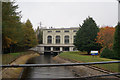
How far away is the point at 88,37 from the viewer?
1287 inches

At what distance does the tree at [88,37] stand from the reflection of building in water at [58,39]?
34225 millimetres

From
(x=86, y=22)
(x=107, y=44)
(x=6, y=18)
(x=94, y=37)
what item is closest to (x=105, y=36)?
(x=107, y=44)

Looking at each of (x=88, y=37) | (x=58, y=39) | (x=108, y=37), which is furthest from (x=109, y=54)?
(x=58, y=39)

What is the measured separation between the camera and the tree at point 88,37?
31891 millimetres

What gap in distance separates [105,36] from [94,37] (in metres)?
4.89

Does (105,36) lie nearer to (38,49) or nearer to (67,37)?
(67,37)

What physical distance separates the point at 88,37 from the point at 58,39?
40382mm

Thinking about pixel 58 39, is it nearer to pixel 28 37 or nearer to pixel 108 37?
pixel 28 37

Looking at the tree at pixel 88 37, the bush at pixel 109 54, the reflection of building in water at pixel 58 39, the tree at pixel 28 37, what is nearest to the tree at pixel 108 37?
the tree at pixel 88 37

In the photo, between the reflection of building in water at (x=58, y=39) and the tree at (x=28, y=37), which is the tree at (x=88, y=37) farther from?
the reflection of building in water at (x=58, y=39)

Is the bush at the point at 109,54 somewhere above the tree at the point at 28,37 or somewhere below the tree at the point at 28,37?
below

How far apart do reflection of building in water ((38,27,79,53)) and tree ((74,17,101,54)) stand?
34.2 m

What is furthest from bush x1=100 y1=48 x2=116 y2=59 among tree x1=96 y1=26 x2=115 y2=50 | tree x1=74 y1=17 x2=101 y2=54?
tree x1=74 y1=17 x2=101 y2=54

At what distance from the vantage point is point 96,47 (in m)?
32.1
